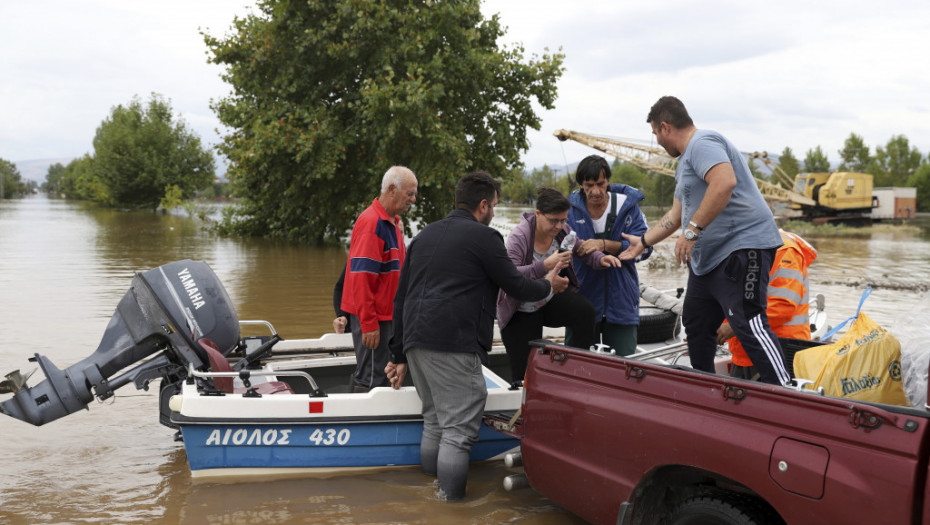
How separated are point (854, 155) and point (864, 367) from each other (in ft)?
318

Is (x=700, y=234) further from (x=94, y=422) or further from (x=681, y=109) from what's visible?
(x=94, y=422)

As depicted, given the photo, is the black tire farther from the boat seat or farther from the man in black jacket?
the boat seat

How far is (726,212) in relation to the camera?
3686 millimetres

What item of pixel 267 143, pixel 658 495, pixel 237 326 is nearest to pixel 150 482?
pixel 237 326

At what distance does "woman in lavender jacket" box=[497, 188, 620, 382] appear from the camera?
4.43 metres

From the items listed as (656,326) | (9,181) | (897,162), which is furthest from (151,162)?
(9,181)

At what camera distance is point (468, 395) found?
4203 mm

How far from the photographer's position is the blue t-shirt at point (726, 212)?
11.9 feet

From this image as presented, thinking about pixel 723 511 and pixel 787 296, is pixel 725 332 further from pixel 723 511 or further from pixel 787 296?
pixel 723 511

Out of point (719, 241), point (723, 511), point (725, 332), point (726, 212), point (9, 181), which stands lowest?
point (723, 511)

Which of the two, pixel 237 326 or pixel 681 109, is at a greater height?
→ pixel 681 109

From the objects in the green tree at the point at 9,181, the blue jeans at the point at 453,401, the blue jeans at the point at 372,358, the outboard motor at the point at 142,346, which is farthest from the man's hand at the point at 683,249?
the green tree at the point at 9,181

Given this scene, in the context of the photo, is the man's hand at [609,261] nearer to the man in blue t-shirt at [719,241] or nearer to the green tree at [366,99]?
the man in blue t-shirt at [719,241]

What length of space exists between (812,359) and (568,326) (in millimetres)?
1666
